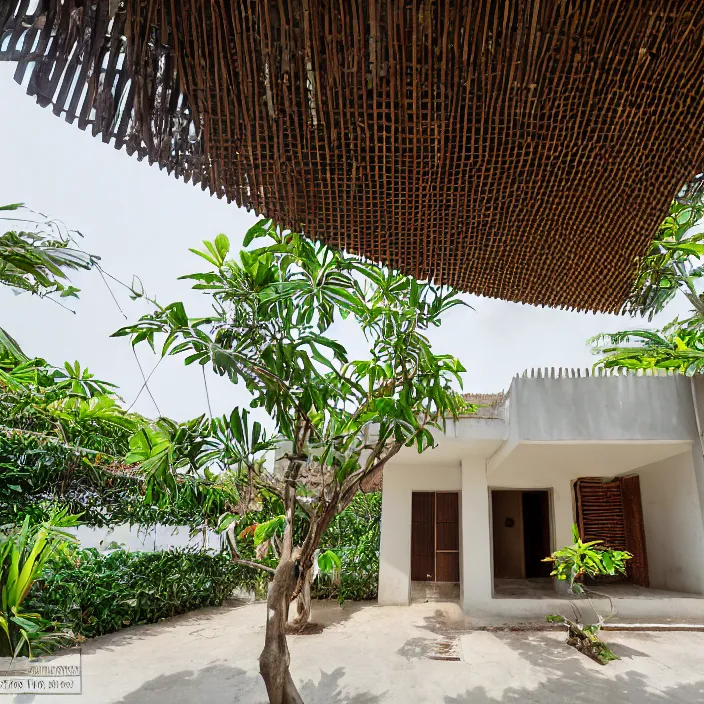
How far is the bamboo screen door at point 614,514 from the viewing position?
8.30 metres

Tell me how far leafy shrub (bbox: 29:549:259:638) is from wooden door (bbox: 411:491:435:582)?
303cm

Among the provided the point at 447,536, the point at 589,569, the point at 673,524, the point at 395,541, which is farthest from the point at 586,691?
the point at 447,536

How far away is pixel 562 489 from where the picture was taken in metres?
8.23

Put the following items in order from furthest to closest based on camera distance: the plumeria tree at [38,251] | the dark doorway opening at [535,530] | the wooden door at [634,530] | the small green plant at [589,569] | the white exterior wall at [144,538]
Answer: the dark doorway opening at [535,530] → the wooden door at [634,530] → the white exterior wall at [144,538] → the small green plant at [589,569] → the plumeria tree at [38,251]

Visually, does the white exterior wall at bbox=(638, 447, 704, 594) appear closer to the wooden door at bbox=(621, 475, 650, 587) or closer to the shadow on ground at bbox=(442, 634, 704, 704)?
the wooden door at bbox=(621, 475, 650, 587)

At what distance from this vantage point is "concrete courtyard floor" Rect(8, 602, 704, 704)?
159 inches

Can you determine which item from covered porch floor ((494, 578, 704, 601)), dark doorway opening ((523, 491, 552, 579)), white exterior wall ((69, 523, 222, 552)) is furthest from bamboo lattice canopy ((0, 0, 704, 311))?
dark doorway opening ((523, 491, 552, 579))

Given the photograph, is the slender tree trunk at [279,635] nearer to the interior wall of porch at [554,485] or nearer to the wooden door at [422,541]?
the interior wall of porch at [554,485]

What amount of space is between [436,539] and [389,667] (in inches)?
171

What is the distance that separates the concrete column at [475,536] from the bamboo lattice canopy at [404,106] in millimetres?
6242

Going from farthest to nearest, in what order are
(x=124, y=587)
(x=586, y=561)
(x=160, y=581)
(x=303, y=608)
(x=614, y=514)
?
1. (x=614, y=514)
2. (x=160, y=581)
3. (x=124, y=587)
4. (x=303, y=608)
5. (x=586, y=561)

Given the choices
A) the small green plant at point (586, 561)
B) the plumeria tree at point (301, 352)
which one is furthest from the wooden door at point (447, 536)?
the plumeria tree at point (301, 352)

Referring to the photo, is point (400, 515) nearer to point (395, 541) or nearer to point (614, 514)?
point (395, 541)

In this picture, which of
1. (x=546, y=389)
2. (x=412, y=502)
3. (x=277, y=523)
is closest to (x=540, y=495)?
(x=412, y=502)
